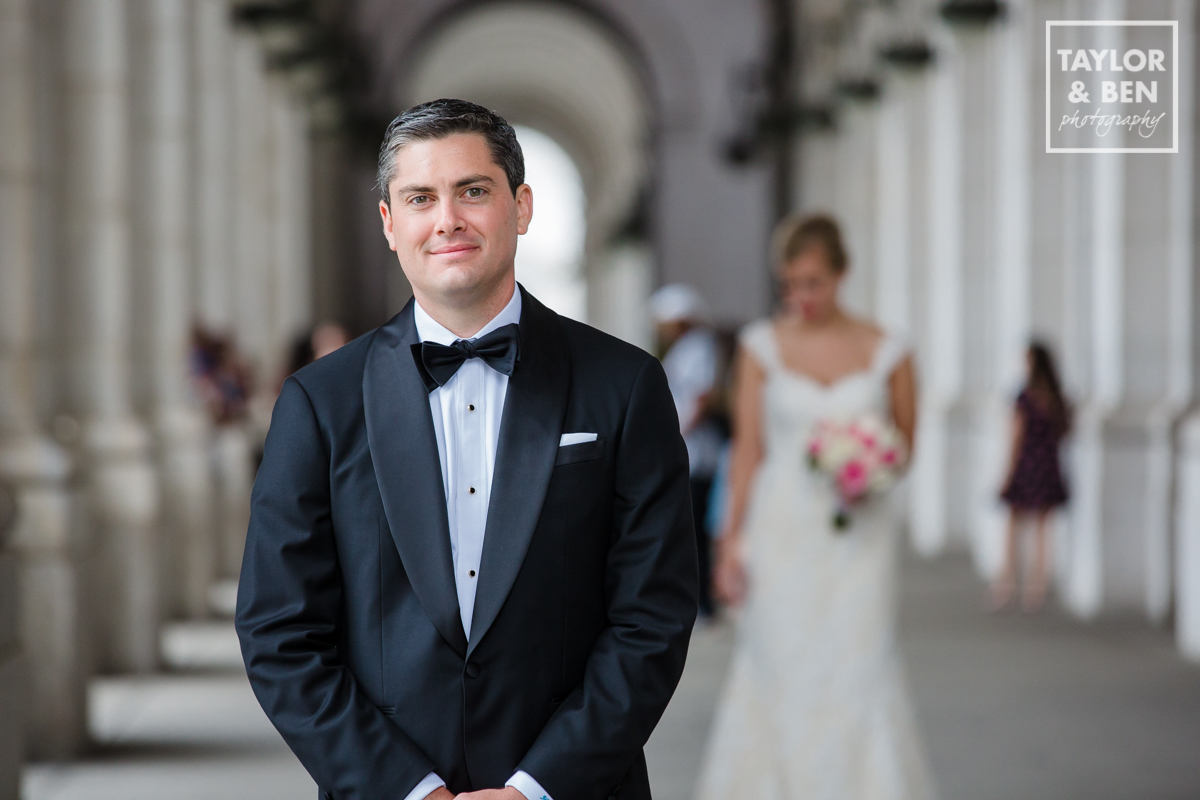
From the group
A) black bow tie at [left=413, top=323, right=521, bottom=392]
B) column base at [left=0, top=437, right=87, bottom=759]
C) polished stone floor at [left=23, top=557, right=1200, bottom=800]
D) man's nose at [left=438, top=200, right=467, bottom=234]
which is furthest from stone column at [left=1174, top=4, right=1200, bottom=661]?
man's nose at [left=438, top=200, right=467, bottom=234]

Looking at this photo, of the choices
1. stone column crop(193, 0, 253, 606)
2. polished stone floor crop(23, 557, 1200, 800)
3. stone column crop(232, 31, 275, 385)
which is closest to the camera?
polished stone floor crop(23, 557, 1200, 800)

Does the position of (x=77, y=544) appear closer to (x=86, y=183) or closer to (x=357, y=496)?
(x=86, y=183)

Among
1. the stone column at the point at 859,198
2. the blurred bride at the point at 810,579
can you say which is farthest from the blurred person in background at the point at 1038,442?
the stone column at the point at 859,198

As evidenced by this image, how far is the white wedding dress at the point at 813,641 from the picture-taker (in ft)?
17.3

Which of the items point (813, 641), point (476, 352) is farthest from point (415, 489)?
point (813, 641)

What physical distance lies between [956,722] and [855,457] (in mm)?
2811

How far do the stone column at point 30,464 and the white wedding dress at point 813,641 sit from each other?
3.25 m

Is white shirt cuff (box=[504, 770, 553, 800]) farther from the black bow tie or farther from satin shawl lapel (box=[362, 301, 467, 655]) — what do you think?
the black bow tie

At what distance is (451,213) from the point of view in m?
2.43

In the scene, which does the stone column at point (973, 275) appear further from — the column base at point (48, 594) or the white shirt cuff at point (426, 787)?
the white shirt cuff at point (426, 787)

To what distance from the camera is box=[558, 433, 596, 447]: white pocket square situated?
8.27ft

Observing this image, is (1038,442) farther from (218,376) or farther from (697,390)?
(218,376)

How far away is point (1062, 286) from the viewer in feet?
41.5

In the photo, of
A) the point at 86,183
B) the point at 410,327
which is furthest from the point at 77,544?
the point at 410,327
